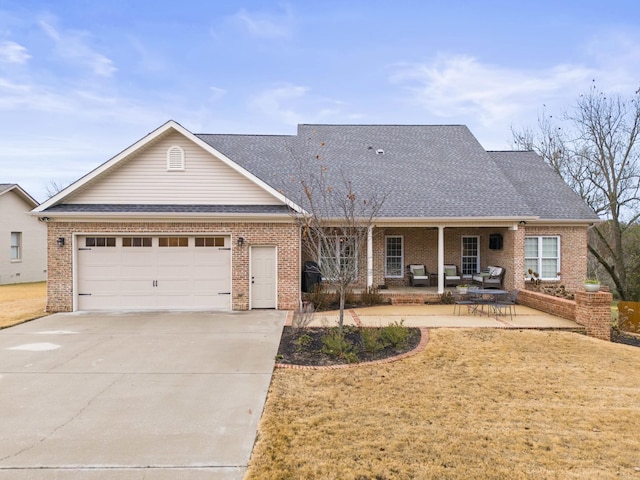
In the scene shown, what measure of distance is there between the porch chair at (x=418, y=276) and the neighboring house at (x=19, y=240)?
2212 cm

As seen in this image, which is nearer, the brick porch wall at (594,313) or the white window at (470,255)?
the brick porch wall at (594,313)

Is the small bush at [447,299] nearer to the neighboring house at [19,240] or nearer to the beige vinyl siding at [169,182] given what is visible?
the beige vinyl siding at [169,182]

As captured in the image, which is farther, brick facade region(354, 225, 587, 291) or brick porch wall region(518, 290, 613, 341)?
brick facade region(354, 225, 587, 291)

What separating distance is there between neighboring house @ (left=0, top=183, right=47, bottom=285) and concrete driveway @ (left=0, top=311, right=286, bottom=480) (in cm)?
1726

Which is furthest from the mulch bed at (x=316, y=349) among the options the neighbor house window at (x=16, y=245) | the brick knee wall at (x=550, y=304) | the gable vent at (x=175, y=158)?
the neighbor house window at (x=16, y=245)

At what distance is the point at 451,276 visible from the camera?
16641 mm

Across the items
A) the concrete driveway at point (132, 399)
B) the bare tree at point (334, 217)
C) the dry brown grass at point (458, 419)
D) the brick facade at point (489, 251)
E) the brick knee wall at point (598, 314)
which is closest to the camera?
the dry brown grass at point (458, 419)

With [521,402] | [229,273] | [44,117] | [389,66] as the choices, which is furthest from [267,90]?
[521,402]

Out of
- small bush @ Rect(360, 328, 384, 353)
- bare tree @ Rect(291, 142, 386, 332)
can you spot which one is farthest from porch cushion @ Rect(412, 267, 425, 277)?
small bush @ Rect(360, 328, 384, 353)

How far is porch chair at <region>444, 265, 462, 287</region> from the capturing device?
16266 mm

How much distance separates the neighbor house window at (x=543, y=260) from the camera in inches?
642

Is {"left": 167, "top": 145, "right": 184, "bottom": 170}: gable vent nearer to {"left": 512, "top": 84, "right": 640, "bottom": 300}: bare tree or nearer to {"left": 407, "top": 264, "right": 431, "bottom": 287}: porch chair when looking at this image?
{"left": 407, "top": 264, "right": 431, "bottom": 287}: porch chair

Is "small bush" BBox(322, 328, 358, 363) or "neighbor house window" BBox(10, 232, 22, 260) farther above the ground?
"neighbor house window" BBox(10, 232, 22, 260)

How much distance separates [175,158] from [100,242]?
3.58 m
